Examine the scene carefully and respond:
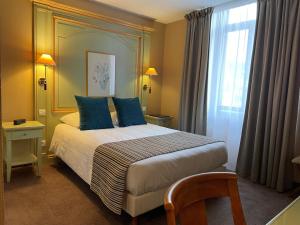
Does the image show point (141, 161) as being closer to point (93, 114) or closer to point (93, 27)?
point (93, 114)

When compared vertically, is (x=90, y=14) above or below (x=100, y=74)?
above

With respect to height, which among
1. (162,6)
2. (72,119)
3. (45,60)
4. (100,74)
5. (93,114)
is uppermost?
(162,6)

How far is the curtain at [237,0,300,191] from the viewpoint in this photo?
2791 mm

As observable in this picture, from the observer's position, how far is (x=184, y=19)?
4352 mm

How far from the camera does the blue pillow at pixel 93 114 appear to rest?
10.2 ft

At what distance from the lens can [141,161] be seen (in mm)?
2016

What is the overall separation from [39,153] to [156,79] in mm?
2742

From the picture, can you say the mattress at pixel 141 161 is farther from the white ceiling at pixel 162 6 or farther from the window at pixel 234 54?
A: the white ceiling at pixel 162 6

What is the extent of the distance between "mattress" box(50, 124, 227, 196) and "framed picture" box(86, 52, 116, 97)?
865mm

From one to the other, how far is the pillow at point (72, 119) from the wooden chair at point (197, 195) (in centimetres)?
254

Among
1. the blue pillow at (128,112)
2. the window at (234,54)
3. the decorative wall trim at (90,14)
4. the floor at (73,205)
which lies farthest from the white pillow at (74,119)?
the window at (234,54)

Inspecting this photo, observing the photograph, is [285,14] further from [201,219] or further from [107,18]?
[201,219]

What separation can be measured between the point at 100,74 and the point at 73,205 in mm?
2219

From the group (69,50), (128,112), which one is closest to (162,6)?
(69,50)
